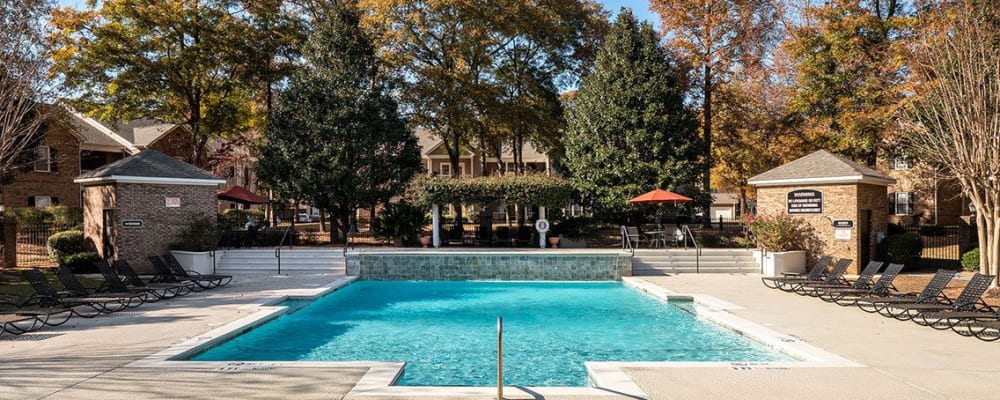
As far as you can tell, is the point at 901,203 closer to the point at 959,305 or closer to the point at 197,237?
the point at 959,305

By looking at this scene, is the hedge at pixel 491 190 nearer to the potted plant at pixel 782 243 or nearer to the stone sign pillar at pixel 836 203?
the potted plant at pixel 782 243

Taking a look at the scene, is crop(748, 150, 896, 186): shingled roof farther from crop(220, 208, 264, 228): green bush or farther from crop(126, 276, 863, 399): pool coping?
crop(220, 208, 264, 228): green bush

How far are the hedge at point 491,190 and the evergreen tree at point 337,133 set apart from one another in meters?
2.68

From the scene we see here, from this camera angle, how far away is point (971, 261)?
1817cm

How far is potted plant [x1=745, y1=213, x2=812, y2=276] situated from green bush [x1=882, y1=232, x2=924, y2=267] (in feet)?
8.43

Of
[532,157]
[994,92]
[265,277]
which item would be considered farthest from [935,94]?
[532,157]

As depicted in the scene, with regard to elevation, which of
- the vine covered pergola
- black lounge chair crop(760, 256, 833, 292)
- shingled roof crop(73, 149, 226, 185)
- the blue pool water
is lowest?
the blue pool water

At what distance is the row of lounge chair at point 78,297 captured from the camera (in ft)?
34.9

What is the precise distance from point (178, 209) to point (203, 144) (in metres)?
11.9

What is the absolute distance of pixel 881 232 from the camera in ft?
62.3

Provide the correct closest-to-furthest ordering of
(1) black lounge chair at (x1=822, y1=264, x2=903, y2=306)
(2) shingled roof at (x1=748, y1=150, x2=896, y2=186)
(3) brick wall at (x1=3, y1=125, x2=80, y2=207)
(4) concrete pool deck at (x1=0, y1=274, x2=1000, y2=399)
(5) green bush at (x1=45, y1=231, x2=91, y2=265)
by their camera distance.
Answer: (4) concrete pool deck at (x1=0, y1=274, x2=1000, y2=399) → (1) black lounge chair at (x1=822, y1=264, x2=903, y2=306) → (2) shingled roof at (x1=748, y1=150, x2=896, y2=186) → (5) green bush at (x1=45, y1=231, x2=91, y2=265) → (3) brick wall at (x1=3, y1=125, x2=80, y2=207)

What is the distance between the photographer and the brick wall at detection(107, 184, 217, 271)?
18.4m

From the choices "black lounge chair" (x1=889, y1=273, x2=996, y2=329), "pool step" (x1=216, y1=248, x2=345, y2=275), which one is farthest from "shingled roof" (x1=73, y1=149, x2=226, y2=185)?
"black lounge chair" (x1=889, y1=273, x2=996, y2=329)

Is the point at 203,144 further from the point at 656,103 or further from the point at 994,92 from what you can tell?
the point at 994,92
